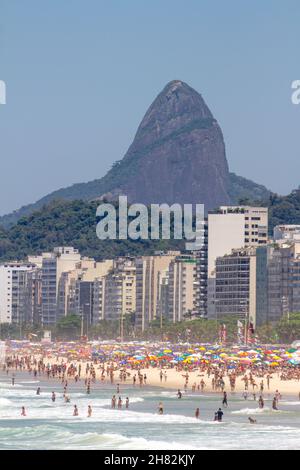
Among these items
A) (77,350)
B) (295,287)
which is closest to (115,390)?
(77,350)

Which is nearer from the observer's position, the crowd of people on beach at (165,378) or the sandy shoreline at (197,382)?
the crowd of people on beach at (165,378)

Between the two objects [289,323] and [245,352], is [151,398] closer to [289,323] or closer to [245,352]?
[245,352]

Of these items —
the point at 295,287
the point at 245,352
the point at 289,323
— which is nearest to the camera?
the point at 245,352

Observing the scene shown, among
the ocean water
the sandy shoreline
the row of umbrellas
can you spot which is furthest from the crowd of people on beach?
the row of umbrellas

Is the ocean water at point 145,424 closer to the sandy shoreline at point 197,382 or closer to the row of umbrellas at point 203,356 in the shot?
the sandy shoreline at point 197,382

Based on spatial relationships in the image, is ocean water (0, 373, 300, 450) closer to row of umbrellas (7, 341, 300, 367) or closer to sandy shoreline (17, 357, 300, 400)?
sandy shoreline (17, 357, 300, 400)

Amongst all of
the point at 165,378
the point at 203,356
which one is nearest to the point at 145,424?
the point at 165,378

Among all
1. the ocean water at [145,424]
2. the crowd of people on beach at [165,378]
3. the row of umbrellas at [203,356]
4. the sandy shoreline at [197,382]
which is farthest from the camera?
the row of umbrellas at [203,356]

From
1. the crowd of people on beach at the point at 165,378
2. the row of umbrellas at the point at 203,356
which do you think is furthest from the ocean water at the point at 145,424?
the row of umbrellas at the point at 203,356
